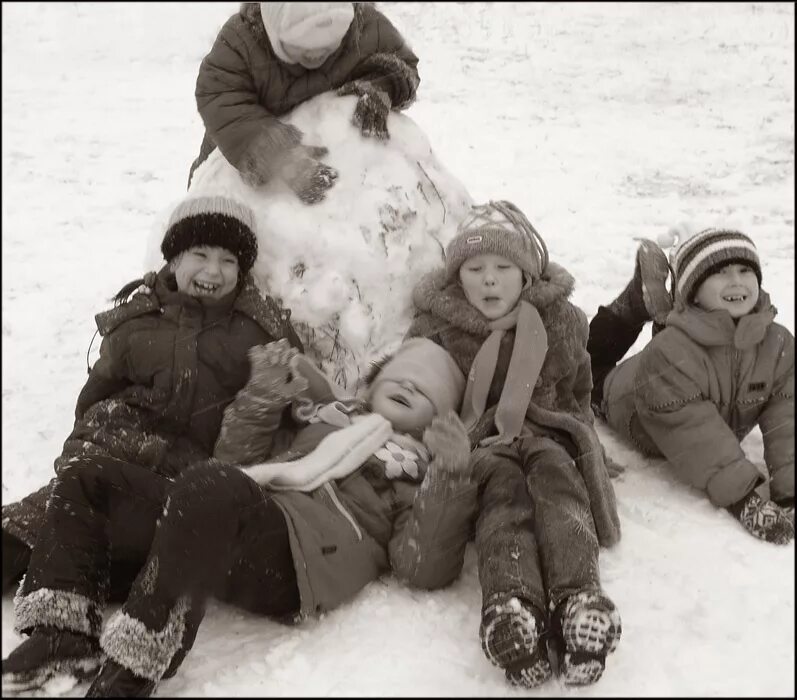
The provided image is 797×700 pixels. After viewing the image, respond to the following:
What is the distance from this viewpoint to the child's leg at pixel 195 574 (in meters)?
1.95

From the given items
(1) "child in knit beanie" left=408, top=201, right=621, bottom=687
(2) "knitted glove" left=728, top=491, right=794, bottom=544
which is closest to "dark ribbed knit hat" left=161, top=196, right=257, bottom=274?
(1) "child in knit beanie" left=408, top=201, right=621, bottom=687

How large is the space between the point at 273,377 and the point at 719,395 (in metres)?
1.53

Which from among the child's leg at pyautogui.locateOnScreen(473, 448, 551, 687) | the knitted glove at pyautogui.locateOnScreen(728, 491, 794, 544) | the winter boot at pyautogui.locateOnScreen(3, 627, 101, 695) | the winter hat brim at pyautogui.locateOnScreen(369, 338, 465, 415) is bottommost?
the winter boot at pyautogui.locateOnScreen(3, 627, 101, 695)

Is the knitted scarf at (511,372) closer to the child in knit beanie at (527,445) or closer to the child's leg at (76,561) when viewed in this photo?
the child in knit beanie at (527,445)

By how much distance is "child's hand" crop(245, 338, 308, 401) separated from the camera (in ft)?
8.68

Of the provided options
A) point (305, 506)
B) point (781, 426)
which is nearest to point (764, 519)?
point (781, 426)

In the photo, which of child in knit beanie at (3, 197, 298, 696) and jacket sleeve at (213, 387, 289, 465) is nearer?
child in knit beanie at (3, 197, 298, 696)

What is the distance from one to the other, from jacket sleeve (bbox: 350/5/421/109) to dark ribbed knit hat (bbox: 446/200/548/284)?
0.62 meters

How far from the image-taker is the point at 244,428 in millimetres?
2648

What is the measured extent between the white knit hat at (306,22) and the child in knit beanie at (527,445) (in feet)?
2.62

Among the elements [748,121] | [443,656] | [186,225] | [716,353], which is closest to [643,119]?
[748,121]

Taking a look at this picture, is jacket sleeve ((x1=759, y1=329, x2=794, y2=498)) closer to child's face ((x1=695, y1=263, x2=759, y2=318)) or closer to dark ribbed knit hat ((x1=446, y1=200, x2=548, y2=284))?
child's face ((x1=695, y1=263, x2=759, y2=318))

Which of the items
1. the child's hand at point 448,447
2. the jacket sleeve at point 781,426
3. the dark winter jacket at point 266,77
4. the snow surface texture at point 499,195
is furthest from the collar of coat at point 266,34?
the jacket sleeve at point 781,426

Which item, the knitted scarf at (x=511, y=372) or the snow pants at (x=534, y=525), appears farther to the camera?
the knitted scarf at (x=511, y=372)
